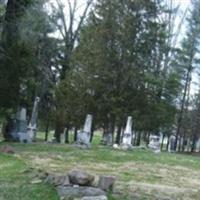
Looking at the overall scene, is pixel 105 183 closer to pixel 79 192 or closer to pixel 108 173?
pixel 79 192

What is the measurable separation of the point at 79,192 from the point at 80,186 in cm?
20

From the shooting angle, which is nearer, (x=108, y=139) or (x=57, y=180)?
(x=57, y=180)

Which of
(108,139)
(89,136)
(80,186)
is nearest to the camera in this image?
(80,186)

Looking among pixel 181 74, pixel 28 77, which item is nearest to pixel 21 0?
pixel 28 77

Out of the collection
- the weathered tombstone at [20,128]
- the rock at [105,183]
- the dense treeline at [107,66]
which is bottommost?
the rock at [105,183]

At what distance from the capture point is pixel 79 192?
7512 millimetres

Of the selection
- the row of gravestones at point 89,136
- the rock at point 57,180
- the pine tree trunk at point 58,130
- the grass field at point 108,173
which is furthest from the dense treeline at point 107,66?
the rock at point 57,180

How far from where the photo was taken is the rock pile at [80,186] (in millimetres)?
7387

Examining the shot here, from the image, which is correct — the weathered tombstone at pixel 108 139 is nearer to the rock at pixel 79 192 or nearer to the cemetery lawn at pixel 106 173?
the cemetery lawn at pixel 106 173

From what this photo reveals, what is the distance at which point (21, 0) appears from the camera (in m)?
19.9

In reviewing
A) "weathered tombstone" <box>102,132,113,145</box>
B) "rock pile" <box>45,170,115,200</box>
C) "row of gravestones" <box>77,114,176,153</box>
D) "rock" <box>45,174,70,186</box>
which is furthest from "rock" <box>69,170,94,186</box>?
"weathered tombstone" <box>102,132,113,145</box>

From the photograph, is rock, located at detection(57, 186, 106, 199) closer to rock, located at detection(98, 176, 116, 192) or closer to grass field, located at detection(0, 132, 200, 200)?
grass field, located at detection(0, 132, 200, 200)

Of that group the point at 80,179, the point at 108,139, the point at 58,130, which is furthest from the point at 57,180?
the point at 58,130

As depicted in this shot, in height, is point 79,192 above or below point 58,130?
below
